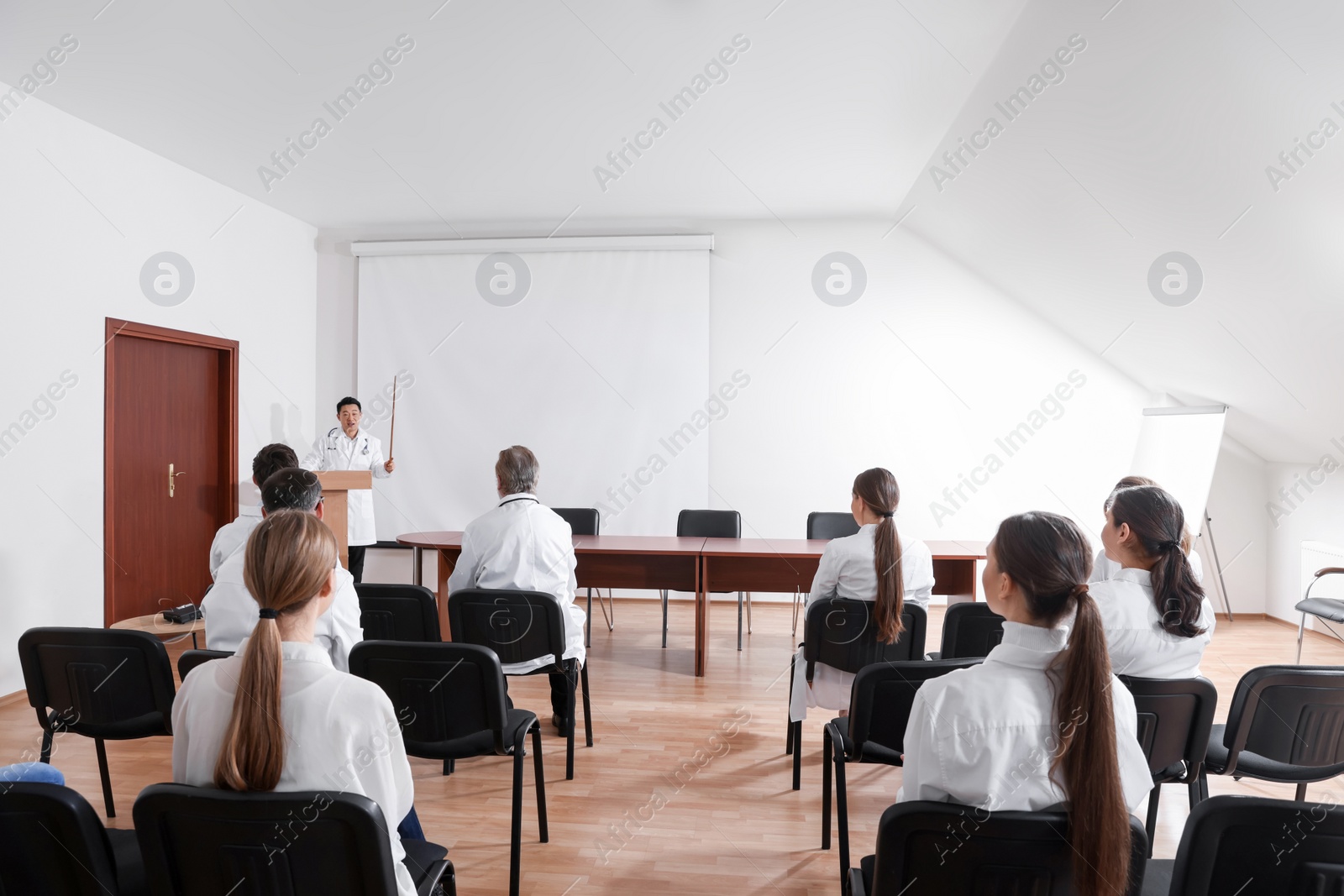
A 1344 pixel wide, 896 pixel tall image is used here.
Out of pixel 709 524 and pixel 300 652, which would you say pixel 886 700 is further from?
pixel 709 524

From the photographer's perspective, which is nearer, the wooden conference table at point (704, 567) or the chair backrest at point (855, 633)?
the chair backrest at point (855, 633)

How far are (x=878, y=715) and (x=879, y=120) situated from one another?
3.16 meters

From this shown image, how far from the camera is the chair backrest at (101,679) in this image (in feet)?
7.04

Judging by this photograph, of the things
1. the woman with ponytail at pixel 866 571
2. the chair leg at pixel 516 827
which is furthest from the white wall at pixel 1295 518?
the chair leg at pixel 516 827

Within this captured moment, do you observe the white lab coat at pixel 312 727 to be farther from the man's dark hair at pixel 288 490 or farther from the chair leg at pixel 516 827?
the man's dark hair at pixel 288 490

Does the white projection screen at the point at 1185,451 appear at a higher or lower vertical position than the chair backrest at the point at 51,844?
higher

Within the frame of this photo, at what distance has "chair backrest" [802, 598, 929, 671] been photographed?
2664 millimetres

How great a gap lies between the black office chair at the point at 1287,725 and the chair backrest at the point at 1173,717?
0.10m

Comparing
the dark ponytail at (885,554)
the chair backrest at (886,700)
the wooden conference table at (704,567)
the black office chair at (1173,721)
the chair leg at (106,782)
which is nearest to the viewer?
the black office chair at (1173,721)

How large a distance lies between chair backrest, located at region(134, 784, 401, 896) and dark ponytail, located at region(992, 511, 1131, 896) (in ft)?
3.38

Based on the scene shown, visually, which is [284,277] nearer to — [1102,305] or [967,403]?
[967,403]

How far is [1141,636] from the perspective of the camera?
1.87 meters

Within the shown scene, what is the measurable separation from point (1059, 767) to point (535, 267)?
544cm

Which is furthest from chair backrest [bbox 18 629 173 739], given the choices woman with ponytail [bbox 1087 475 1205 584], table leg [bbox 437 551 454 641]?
woman with ponytail [bbox 1087 475 1205 584]
